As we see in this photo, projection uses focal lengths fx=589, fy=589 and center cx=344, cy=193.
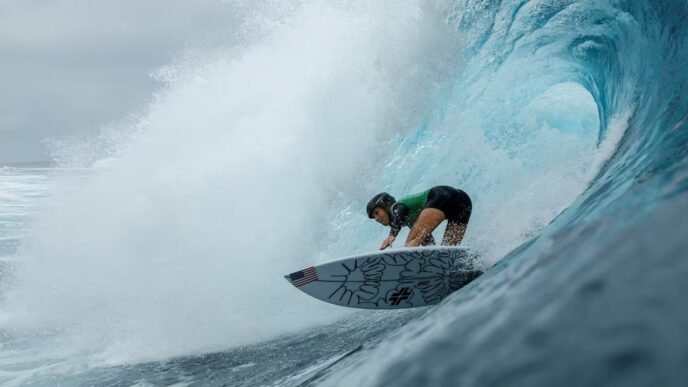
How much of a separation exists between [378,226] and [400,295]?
6.20 metres

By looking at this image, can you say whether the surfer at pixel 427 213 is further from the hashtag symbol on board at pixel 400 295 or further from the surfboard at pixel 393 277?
the hashtag symbol on board at pixel 400 295

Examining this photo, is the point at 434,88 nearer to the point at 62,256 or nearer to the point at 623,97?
the point at 623,97

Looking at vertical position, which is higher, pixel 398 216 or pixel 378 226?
pixel 378 226

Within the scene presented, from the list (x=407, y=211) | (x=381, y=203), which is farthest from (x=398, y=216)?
(x=381, y=203)

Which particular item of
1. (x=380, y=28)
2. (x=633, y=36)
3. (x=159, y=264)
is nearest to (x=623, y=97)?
(x=633, y=36)

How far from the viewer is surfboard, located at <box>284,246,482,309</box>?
4887mm

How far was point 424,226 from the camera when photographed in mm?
5215

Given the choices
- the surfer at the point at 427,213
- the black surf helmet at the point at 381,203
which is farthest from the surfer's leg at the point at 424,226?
the black surf helmet at the point at 381,203

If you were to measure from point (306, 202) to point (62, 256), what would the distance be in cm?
624

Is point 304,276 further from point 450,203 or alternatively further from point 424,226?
point 450,203

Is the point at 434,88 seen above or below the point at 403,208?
above

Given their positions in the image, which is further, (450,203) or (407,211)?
(407,211)

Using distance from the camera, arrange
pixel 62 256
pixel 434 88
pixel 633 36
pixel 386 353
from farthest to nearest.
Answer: pixel 62 256, pixel 434 88, pixel 633 36, pixel 386 353

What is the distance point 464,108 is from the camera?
1104cm
